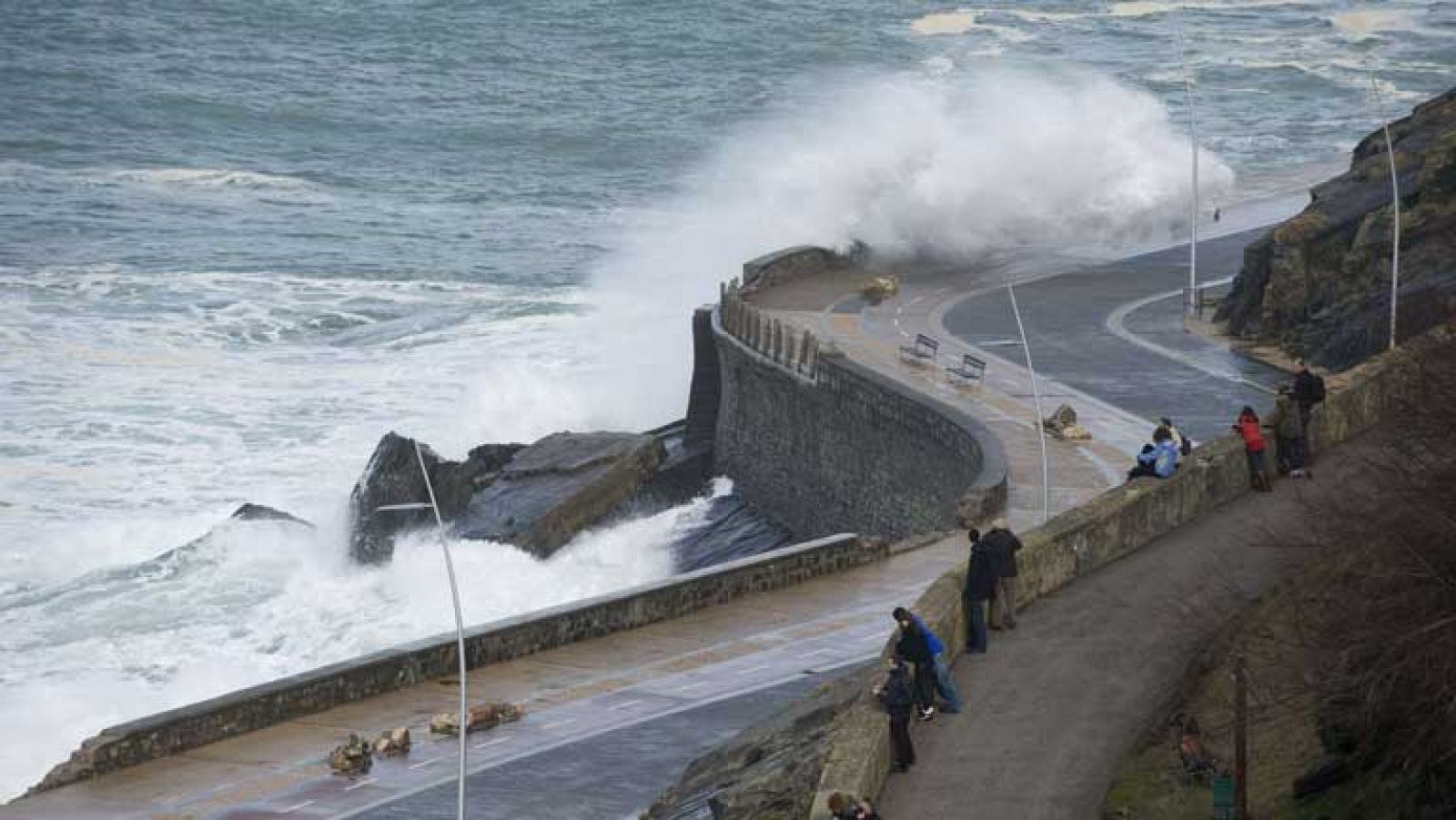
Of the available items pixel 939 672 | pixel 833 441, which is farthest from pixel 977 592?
pixel 833 441

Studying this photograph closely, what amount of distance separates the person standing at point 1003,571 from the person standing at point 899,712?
2513mm

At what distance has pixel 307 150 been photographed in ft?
266

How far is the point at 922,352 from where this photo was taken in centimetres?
3925

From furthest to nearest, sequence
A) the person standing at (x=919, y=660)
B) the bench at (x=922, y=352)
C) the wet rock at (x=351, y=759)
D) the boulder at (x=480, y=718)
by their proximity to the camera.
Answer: the bench at (x=922, y=352) → the boulder at (x=480, y=718) → the wet rock at (x=351, y=759) → the person standing at (x=919, y=660)

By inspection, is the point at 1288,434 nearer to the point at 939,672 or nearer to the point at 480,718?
the point at 939,672

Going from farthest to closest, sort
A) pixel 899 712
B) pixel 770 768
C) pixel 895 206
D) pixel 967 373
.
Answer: pixel 895 206 → pixel 967 373 → pixel 770 768 → pixel 899 712

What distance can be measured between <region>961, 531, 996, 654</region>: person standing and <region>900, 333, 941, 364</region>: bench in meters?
20.0

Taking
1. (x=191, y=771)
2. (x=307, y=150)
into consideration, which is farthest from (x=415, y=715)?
(x=307, y=150)

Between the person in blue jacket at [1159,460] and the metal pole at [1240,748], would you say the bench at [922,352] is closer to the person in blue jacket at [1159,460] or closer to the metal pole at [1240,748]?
the person in blue jacket at [1159,460]

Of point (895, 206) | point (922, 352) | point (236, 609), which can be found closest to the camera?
point (236, 609)

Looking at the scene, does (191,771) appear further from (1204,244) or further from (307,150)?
(307,150)

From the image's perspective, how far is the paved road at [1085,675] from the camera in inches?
637

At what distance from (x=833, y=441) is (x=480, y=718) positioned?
46.0 ft

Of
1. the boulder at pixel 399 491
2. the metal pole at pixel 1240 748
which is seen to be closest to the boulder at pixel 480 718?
the metal pole at pixel 1240 748
